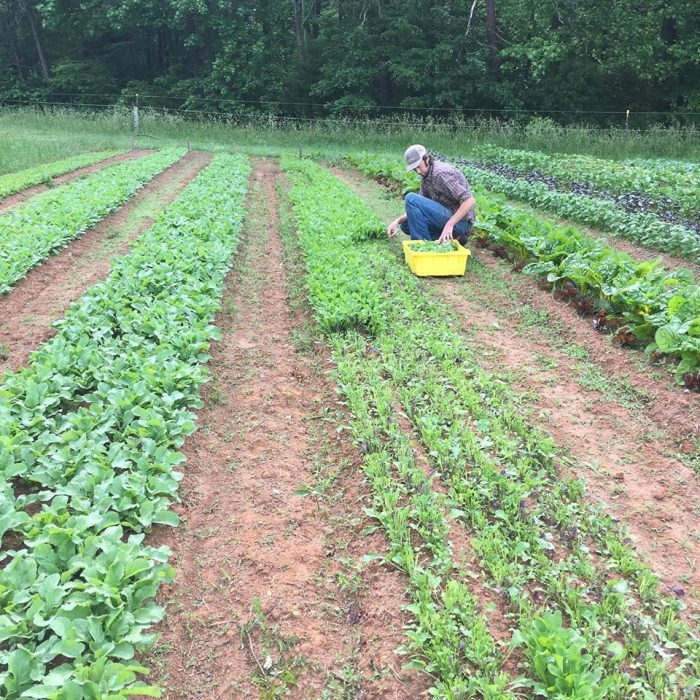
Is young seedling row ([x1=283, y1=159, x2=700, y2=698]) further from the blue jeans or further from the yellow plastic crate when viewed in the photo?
the blue jeans

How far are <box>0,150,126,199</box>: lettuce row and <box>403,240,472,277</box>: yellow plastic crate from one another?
7794mm

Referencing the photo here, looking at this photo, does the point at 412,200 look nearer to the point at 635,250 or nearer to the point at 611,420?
the point at 635,250

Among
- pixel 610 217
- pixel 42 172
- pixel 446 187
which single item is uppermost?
pixel 446 187

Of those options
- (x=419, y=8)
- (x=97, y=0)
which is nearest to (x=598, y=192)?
(x=419, y=8)

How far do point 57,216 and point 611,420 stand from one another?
7.66 m

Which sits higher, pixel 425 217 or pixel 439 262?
pixel 425 217

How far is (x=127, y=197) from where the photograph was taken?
10555 mm

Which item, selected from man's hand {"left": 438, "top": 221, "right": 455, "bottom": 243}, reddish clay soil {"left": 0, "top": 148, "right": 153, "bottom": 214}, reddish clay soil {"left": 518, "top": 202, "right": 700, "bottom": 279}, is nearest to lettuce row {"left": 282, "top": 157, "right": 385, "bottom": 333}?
man's hand {"left": 438, "top": 221, "right": 455, "bottom": 243}

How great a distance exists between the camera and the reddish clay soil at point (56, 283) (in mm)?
5105

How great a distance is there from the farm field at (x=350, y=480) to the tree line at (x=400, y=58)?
20.5m

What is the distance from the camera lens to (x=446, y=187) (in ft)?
22.7

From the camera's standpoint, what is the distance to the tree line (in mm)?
24312

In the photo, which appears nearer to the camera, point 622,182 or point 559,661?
point 559,661

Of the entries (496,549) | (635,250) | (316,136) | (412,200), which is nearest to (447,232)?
(412,200)
